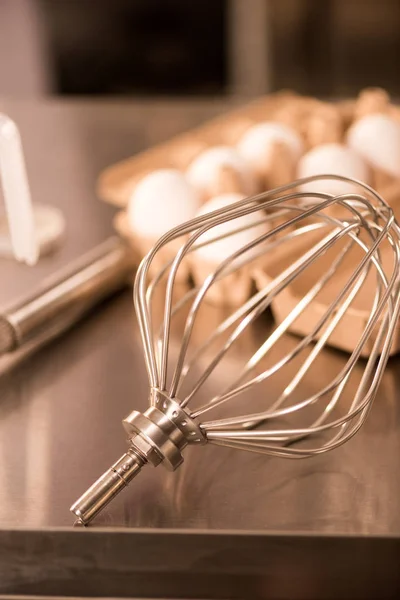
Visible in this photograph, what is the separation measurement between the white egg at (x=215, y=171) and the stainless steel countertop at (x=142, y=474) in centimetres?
15

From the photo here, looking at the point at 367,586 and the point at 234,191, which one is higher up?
the point at 234,191

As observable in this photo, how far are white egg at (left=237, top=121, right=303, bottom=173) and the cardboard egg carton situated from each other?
1.5 inches

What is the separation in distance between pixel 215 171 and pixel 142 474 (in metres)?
0.39

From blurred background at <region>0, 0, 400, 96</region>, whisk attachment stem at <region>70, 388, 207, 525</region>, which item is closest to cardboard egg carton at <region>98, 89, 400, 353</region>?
whisk attachment stem at <region>70, 388, 207, 525</region>

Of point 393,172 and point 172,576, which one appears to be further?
point 393,172

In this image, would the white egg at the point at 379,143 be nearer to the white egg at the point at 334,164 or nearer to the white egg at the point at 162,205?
the white egg at the point at 334,164

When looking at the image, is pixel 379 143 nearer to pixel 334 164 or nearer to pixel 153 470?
pixel 334 164

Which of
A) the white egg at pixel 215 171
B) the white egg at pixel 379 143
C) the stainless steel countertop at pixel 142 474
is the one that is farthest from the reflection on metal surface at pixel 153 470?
the white egg at pixel 379 143

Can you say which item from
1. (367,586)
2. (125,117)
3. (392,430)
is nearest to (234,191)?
(392,430)

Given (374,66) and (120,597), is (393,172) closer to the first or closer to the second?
(120,597)

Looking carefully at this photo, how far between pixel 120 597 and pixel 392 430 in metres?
0.20

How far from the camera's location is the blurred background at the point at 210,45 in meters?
2.14

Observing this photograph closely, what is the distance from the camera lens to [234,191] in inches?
30.8

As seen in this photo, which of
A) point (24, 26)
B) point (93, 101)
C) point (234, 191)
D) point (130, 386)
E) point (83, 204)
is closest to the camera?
point (130, 386)
